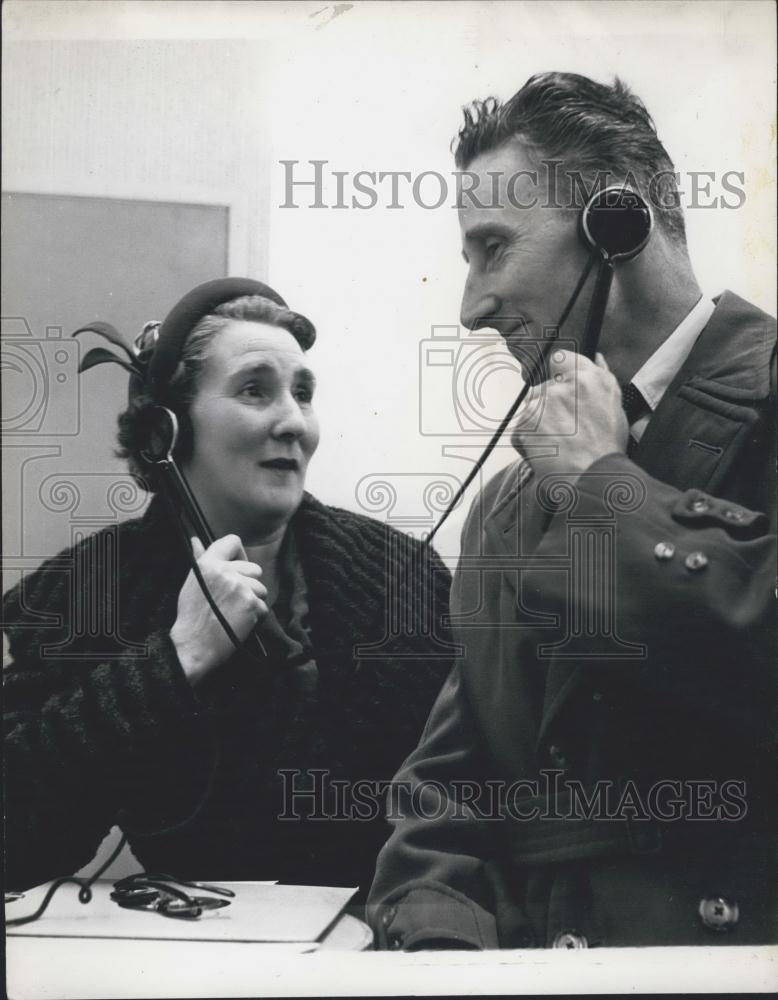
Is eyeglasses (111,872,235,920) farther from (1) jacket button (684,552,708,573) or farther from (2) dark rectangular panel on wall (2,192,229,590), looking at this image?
(1) jacket button (684,552,708,573)

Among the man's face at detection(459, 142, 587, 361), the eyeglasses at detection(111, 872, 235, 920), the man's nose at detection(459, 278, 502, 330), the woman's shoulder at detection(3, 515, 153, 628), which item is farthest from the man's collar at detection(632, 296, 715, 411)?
the eyeglasses at detection(111, 872, 235, 920)

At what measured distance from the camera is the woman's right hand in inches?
67.7

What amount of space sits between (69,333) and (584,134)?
2.68ft

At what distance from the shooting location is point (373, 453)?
5.76ft

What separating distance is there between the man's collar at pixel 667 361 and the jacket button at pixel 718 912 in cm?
71

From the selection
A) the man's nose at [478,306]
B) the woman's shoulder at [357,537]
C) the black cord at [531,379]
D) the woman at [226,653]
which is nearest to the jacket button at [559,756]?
the woman at [226,653]

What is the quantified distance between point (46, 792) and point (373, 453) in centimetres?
69

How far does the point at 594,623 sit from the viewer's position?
1685 millimetres

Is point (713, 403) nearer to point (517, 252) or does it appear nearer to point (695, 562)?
point (695, 562)

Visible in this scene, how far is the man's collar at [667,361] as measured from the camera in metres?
1.73

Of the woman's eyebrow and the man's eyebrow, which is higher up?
the man's eyebrow

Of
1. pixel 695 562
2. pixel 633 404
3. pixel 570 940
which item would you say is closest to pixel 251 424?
pixel 633 404

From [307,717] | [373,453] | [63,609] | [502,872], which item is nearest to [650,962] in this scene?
[502,872]

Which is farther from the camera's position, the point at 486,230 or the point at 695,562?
the point at 486,230
